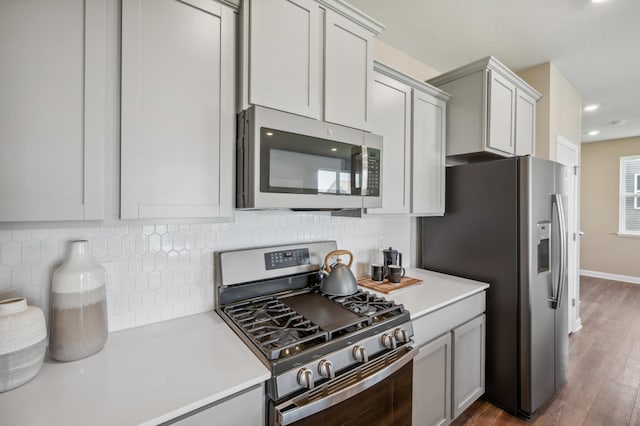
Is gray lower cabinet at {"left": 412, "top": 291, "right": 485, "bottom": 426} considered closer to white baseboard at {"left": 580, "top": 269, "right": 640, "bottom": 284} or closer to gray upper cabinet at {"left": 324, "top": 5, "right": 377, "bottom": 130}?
gray upper cabinet at {"left": 324, "top": 5, "right": 377, "bottom": 130}

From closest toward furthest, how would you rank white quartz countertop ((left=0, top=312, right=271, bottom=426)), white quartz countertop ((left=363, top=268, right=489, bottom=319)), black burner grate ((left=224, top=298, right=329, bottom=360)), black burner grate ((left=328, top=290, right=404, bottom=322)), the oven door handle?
white quartz countertop ((left=0, top=312, right=271, bottom=426))
the oven door handle
black burner grate ((left=224, top=298, right=329, bottom=360))
black burner grate ((left=328, top=290, right=404, bottom=322))
white quartz countertop ((left=363, top=268, right=489, bottom=319))

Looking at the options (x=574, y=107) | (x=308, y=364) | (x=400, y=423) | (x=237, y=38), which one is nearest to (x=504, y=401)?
(x=400, y=423)

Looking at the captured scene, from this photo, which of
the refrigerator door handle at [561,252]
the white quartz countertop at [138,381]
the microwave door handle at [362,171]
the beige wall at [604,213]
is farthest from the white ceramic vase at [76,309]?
the beige wall at [604,213]

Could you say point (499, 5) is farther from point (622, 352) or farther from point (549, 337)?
point (622, 352)

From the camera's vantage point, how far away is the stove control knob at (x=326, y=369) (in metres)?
1.01

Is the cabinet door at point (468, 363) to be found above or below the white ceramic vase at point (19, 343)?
below

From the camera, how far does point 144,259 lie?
4.17 feet

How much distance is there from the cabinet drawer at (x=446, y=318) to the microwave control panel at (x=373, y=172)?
0.70m

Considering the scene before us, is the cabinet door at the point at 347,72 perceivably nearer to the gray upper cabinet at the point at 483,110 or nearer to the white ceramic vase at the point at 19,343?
the gray upper cabinet at the point at 483,110

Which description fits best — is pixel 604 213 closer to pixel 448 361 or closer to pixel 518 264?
pixel 518 264

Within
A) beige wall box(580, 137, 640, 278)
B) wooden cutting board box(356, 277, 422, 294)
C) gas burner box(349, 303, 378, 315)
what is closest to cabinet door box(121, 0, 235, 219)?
gas burner box(349, 303, 378, 315)

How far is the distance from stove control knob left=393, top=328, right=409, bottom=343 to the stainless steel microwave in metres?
0.61

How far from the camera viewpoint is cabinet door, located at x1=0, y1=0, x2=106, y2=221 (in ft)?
2.63

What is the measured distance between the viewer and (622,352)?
2.81 metres
